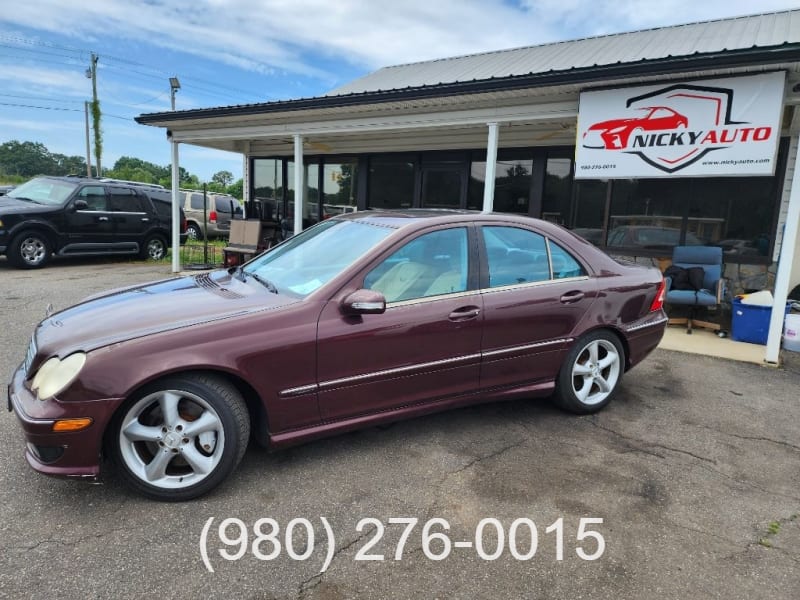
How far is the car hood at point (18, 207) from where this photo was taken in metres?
9.62

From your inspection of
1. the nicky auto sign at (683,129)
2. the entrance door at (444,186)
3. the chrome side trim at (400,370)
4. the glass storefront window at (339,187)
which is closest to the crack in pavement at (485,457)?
the chrome side trim at (400,370)

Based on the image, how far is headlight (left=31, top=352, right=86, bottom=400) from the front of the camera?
2.32 metres

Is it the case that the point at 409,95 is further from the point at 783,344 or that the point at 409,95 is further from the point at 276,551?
the point at 276,551

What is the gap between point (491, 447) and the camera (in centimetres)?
327

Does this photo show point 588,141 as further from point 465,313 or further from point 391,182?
point 391,182

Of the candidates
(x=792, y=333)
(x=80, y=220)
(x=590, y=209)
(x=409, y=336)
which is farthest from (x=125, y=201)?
(x=792, y=333)

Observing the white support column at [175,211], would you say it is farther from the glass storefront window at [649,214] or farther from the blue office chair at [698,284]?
the blue office chair at [698,284]

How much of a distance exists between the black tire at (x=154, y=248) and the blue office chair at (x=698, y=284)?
420 inches

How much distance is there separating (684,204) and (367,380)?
6.91 metres

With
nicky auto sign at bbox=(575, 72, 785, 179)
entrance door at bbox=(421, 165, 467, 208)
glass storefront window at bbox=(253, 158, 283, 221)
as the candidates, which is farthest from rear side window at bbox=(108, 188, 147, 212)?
nicky auto sign at bbox=(575, 72, 785, 179)

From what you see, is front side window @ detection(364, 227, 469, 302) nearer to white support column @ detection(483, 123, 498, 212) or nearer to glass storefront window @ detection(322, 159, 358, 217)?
white support column @ detection(483, 123, 498, 212)

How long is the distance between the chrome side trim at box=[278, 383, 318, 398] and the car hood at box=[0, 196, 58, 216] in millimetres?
9683

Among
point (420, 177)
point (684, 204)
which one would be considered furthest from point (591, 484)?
point (420, 177)

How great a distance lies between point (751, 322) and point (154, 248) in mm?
11746
